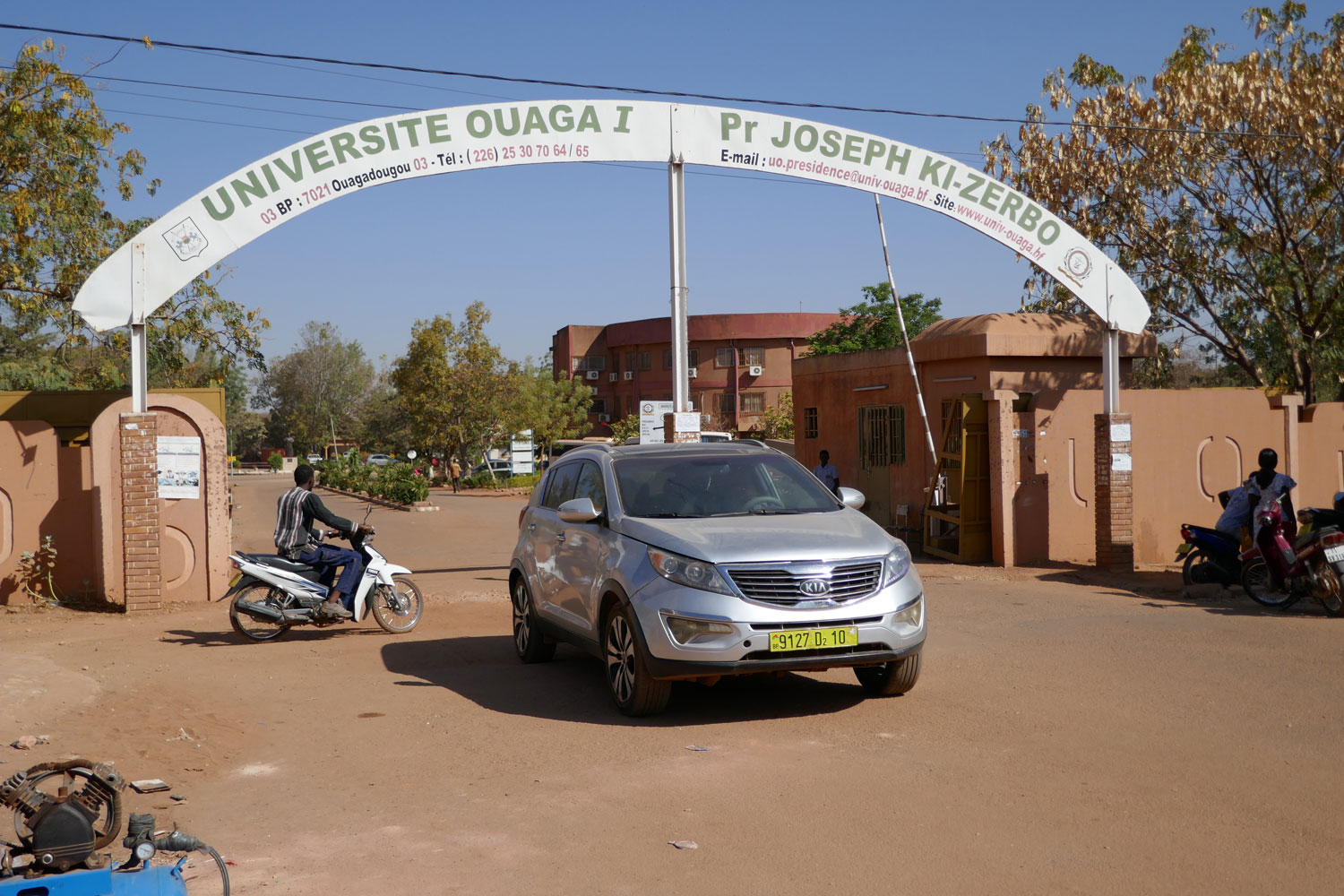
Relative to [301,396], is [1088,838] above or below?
below

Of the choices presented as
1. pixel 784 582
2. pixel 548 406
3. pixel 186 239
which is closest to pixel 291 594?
pixel 186 239

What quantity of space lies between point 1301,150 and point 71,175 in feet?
68.0

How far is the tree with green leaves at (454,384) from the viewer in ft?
151

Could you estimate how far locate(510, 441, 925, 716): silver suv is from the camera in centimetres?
708

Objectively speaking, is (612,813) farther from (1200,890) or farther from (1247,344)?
(1247,344)

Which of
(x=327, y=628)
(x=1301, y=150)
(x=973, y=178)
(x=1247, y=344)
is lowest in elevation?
(x=327, y=628)

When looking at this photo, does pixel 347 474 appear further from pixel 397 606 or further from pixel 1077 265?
pixel 397 606

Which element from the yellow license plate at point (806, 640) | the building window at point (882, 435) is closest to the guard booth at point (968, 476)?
the building window at point (882, 435)

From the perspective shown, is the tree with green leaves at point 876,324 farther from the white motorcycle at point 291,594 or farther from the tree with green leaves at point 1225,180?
the white motorcycle at point 291,594

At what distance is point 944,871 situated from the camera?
469 centimetres

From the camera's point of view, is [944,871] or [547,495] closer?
[944,871]

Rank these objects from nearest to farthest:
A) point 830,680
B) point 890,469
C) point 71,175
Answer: point 830,680 < point 71,175 < point 890,469

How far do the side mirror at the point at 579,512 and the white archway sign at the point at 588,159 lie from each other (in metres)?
7.04

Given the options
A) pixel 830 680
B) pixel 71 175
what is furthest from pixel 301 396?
pixel 830 680
